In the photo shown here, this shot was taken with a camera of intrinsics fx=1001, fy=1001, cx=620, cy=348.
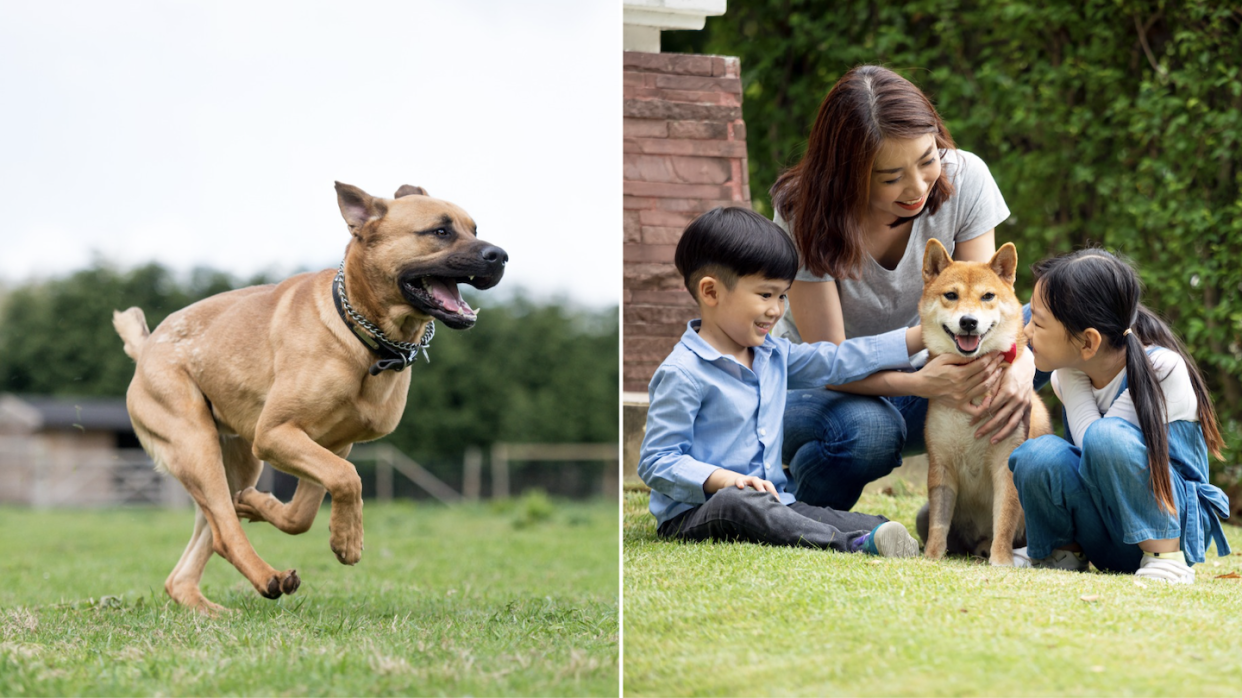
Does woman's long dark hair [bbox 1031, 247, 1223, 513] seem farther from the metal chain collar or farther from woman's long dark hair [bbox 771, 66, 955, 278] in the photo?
the metal chain collar

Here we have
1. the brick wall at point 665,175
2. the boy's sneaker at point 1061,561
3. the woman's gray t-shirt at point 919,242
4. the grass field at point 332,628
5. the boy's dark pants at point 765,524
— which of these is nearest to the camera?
the grass field at point 332,628

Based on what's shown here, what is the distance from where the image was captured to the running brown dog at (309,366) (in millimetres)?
2785

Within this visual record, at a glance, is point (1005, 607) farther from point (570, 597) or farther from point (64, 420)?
point (64, 420)

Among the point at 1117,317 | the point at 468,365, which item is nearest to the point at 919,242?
the point at 1117,317

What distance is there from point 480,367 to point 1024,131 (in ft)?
37.0

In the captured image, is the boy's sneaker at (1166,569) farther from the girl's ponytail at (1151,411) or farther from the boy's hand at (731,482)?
the boy's hand at (731,482)

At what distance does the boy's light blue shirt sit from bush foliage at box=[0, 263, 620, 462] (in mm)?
12885

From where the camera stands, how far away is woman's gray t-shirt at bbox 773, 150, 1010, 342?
11.0ft

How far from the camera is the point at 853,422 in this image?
3350mm

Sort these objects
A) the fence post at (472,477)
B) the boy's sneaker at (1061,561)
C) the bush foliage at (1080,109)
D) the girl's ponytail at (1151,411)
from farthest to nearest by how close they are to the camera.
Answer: the fence post at (472,477)
the bush foliage at (1080,109)
the boy's sneaker at (1061,561)
the girl's ponytail at (1151,411)

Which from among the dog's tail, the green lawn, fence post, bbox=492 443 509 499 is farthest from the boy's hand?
fence post, bbox=492 443 509 499

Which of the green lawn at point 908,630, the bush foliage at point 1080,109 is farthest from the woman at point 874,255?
the bush foliage at point 1080,109

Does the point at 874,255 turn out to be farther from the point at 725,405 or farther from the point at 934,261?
the point at 725,405

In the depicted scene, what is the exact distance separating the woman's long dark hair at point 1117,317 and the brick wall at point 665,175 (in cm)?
270
